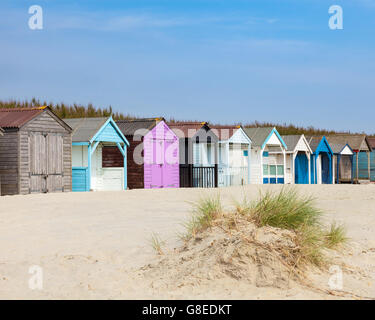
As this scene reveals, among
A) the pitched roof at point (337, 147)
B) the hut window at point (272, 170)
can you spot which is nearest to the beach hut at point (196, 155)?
the hut window at point (272, 170)

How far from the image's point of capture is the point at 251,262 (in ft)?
25.6

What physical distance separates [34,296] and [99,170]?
59.6ft

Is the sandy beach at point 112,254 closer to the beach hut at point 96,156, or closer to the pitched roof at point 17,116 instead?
the pitched roof at point 17,116

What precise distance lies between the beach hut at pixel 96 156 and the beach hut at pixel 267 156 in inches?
338

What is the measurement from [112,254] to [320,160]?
98.2ft

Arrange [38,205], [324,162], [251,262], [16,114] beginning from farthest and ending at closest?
[324,162] → [16,114] → [38,205] → [251,262]

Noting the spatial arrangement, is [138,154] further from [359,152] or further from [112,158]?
[359,152]

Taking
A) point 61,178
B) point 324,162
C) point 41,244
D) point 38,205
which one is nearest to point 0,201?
point 38,205

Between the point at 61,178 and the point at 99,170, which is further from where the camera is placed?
the point at 99,170

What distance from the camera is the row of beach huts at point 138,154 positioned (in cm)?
2070

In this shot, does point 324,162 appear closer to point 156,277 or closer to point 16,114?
point 16,114

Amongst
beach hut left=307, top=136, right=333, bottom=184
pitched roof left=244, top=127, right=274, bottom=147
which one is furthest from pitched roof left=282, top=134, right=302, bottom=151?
pitched roof left=244, top=127, right=274, bottom=147

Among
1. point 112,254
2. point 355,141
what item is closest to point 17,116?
point 112,254

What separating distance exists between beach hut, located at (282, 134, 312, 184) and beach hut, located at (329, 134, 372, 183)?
412 centimetres
